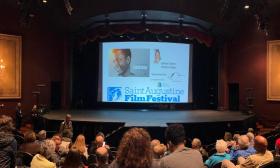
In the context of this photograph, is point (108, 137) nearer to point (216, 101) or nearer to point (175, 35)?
point (175, 35)

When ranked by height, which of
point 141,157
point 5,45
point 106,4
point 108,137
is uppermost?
point 106,4

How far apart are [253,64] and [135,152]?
1271cm

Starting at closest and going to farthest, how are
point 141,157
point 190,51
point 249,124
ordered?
point 141,157 → point 249,124 → point 190,51

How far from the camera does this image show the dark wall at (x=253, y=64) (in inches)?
535

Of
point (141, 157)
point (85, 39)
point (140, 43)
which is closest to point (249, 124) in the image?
point (140, 43)

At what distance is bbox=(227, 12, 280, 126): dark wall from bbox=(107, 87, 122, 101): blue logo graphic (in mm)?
4225

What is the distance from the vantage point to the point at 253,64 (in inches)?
569

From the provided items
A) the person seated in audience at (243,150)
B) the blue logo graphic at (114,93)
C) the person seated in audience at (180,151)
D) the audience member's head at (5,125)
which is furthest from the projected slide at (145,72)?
the person seated in audience at (180,151)

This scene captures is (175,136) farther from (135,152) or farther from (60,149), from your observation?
(60,149)

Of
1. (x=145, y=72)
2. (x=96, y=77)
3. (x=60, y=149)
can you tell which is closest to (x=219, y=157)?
(x=60, y=149)

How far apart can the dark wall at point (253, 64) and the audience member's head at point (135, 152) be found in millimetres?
11744

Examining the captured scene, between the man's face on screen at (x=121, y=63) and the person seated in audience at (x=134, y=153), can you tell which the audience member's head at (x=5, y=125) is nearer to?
the person seated in audience at (x=134, y=153)

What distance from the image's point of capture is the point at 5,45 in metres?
12.5

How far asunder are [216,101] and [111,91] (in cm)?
428
